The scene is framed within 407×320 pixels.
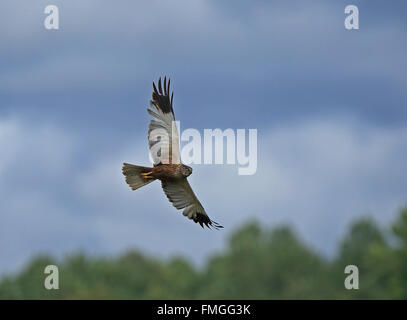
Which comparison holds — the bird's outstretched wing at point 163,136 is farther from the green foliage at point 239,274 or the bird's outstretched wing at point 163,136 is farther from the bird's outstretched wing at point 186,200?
the green foliage at point 239,274

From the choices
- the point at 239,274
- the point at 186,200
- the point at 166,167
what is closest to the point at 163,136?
the point at 166,167

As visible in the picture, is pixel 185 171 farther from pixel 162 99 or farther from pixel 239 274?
pixel 239 274

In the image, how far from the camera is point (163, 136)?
42.3ft

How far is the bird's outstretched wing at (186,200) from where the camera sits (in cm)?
1446

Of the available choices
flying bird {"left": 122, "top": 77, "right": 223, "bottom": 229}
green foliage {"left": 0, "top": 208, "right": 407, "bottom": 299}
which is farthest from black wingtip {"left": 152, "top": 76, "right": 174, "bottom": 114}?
green foliage {"left": 0, "top": 208, "right": 407, "bottom": 299}

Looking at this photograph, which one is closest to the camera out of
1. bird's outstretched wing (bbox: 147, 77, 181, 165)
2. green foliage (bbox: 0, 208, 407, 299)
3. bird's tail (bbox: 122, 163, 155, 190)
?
bird's outstretched wing (bbox: 147, 77, 181, 165)

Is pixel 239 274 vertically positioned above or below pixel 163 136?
above

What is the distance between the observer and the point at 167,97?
14219mm

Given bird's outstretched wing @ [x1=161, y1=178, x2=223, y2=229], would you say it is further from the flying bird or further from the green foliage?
the green foliage

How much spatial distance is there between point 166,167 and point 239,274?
85345 millimetres

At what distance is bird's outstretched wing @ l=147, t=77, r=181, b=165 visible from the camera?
1283 centimetres

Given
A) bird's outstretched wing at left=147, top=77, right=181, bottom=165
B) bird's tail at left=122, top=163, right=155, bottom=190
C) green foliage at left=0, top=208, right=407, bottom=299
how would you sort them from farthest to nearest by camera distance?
green foliage at left=0, top=208, right=407, bottom=299 → bird's tail at left=122, top=163, right=155, bottom=190 → bird's outstretched wing at left=147, top=77, right=181, bottom=165
